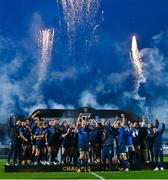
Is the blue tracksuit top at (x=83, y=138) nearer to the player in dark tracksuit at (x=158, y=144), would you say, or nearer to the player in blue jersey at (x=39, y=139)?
the player in blue jersey at (x=39, y=139)

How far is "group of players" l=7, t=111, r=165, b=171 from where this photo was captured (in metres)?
22.0

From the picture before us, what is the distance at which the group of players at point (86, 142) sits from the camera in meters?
22.0

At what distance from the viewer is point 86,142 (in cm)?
2211

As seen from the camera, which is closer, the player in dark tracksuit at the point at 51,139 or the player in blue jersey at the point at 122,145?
the player in blue jersey at the point at 122,145

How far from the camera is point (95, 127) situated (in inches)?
886

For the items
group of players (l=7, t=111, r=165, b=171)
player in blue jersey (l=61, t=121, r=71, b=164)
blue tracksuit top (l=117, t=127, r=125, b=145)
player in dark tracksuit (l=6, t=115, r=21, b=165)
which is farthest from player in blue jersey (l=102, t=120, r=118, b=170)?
player in dark tracksuit (l=6, t=115, r=21, b=165)

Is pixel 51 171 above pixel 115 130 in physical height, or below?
below

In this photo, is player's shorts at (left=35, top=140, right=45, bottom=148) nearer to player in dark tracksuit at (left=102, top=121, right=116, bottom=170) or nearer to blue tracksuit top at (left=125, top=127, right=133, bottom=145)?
player in dark tracksuit at (left=102, top=121, right=116, bottom=170)

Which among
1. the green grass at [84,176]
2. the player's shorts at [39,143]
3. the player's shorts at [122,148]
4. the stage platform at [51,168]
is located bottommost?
the green grass at [84,176]

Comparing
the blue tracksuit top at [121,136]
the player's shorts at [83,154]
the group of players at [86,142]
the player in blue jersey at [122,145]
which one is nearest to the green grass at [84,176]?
the player's shorts at [83,154]

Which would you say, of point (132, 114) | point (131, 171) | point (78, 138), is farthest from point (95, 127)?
point (132, 114)

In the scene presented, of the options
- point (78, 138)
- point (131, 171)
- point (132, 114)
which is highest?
point (132, 114)

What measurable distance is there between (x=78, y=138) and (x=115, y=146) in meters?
1.68

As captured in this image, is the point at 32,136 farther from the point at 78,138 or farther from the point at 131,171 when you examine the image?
the point at 131,171
